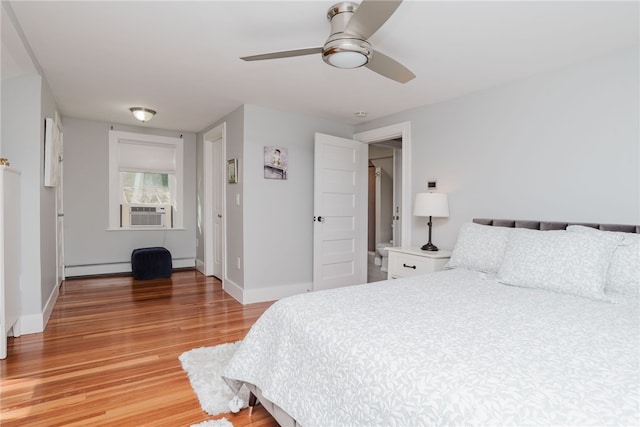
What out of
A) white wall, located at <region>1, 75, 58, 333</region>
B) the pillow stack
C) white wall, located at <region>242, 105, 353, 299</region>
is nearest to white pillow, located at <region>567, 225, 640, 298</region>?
the pillow stack

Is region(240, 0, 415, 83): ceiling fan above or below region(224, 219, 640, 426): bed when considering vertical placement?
above

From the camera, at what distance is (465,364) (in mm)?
1041

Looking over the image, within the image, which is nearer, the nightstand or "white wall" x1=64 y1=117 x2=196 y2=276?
the nightstand

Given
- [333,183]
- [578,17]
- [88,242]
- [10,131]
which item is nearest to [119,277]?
[88,242]

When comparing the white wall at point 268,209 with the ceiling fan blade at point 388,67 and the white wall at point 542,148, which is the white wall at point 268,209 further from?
the ceiling fan blade at point 388,67

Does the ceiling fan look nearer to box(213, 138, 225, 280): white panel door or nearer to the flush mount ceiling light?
the flush mount ceiling light

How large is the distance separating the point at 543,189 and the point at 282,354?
2.40 m

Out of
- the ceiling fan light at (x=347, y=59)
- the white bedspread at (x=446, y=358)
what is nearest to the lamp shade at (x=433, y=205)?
the white bedspread at (x=446, y=358)

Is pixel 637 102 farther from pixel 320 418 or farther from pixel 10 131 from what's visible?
pixel 10 131

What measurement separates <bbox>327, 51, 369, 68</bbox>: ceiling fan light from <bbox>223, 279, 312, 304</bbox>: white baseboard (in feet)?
8.95

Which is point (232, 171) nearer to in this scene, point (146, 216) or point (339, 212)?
point (339, 212)

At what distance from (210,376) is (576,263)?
2270 millimetres

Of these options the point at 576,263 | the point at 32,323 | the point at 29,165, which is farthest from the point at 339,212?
the point at 32,323

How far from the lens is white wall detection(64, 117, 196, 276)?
485cm
